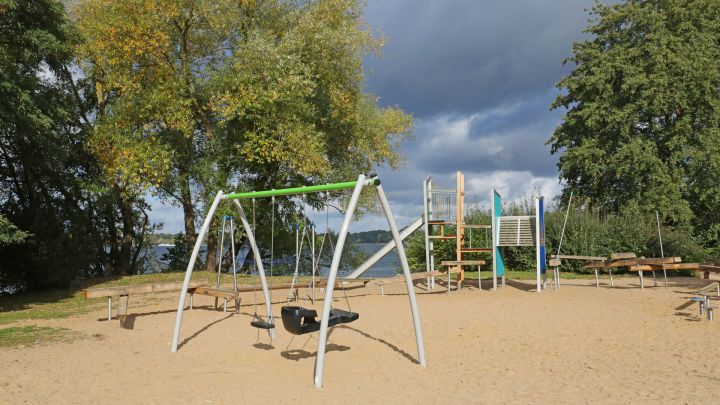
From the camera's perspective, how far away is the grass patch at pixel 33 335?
8.39 metres

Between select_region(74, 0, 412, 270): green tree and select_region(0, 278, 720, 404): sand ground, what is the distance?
768 centimetres

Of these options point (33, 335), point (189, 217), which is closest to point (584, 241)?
point (189, 217)

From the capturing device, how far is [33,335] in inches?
352

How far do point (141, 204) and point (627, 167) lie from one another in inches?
777

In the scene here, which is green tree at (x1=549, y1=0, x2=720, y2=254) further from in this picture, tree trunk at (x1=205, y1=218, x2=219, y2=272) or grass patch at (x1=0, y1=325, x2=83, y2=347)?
grass patch at (x1=0, y1=325, x2=83, y2=347)

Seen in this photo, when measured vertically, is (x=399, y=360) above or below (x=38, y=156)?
below

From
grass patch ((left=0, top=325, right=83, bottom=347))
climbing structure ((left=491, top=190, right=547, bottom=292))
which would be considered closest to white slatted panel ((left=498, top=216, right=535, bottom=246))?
climbing structure ((left=491, top=190, right=547, bottom=292))

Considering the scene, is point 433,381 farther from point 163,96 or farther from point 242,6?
point 242,6

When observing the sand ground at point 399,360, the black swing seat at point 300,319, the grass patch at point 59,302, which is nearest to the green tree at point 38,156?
the grass patch at point 59,302

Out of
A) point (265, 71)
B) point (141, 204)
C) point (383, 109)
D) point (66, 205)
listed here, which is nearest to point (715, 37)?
point (383, 109)

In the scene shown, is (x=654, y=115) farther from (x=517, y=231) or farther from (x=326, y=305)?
(x=326, y=305)

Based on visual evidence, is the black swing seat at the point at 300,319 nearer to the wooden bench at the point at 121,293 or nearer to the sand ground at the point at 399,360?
the sand ground at the point at 399,360

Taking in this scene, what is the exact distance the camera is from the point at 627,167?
77.8 ft

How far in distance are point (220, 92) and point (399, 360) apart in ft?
43.5
